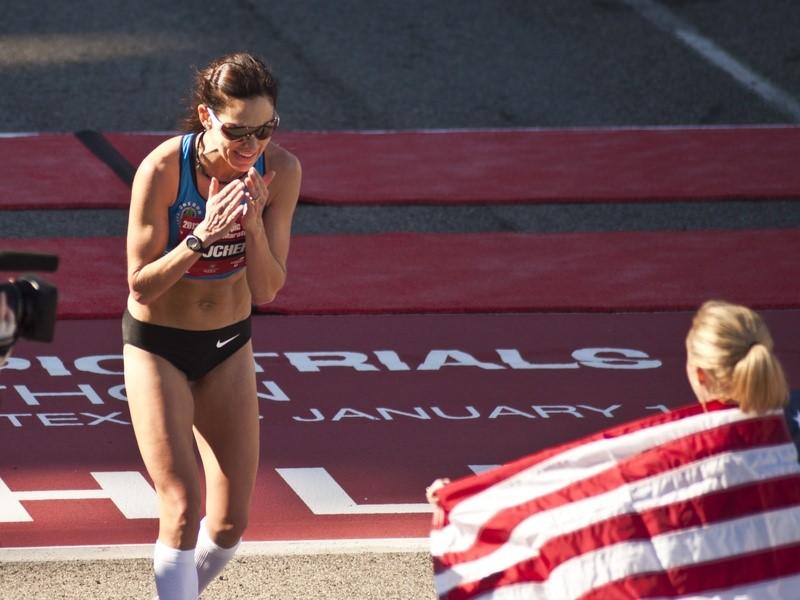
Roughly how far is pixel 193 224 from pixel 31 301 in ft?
4.02

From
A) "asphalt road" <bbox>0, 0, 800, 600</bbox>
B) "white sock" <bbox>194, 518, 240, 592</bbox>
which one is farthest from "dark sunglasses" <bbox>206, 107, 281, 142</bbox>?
"asphalt road" <bbox>0, 0, 800, 600</bbox>

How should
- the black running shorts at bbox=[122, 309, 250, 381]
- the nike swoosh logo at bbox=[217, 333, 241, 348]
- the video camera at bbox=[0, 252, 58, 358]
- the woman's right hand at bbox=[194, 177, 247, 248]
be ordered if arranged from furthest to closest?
the nike swoosh logo at bbox=[217, 333, 241, 348], the black running shorts at bbox=[122, 309, 250, 381], the woman's right hand at bbox=[194, 177, 247, 248], the video camera at bbox=[0, 252, 58, 358]

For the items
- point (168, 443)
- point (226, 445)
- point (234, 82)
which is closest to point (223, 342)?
point (226, 445)

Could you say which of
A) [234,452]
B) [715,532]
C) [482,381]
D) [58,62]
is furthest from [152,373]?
[58,62]

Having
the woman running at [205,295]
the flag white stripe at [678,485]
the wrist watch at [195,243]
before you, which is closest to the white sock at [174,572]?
the woman running at [205,295]

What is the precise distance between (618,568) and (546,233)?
5905 mm

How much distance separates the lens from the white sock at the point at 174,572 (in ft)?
15.8

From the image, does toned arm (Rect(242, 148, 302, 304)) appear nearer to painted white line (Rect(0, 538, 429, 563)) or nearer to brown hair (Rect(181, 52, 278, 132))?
brown hair (Rect(181, 52, 278, 132))

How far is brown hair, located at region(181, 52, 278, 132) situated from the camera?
4719 mm

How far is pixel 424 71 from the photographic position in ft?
45.7

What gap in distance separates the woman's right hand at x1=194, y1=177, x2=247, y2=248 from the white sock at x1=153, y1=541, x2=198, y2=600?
103 cm

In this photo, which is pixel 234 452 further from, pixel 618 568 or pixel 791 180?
pixel 791 180

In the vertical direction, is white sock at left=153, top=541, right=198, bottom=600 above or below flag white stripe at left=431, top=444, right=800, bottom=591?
below

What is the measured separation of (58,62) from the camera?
1384 cm
